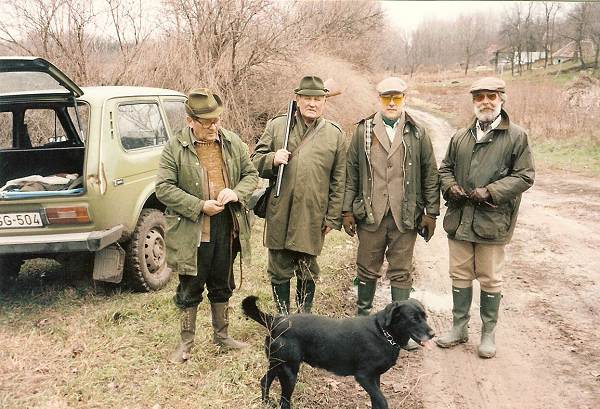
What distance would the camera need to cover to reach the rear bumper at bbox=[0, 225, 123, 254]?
4246 mm

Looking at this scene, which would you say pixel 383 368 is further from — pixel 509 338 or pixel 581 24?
pixel 581 24

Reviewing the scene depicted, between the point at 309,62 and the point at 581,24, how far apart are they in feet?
125

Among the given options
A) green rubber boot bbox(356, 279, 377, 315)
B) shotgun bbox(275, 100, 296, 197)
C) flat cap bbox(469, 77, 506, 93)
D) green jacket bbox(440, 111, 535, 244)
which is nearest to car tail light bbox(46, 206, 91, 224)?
shotgun bbox(275, 100, 296, 197)

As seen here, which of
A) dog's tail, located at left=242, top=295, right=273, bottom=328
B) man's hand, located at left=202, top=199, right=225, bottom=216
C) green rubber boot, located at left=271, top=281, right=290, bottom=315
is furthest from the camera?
green rubber boot, located at left=271, top=281, right=290, bottom=315

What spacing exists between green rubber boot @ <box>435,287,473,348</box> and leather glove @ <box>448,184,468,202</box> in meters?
0.82

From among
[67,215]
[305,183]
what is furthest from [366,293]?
[67,215]

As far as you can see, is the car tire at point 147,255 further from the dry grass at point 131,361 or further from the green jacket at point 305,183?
the green jacket at point 305,183

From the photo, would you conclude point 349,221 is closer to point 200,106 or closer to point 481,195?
point 481,195

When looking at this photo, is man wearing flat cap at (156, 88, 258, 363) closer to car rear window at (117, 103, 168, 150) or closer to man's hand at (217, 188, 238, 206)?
man's hand at (217, 188, 238, 206)

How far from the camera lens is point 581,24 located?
41.4m

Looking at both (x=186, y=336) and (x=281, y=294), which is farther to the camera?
(x=281, y=294)

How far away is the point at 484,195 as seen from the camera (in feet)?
12.6

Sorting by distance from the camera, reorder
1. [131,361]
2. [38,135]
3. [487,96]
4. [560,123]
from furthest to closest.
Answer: [560,123]
[38,135]
[487,96]
[131,361]

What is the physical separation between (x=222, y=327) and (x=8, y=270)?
2.98 m
